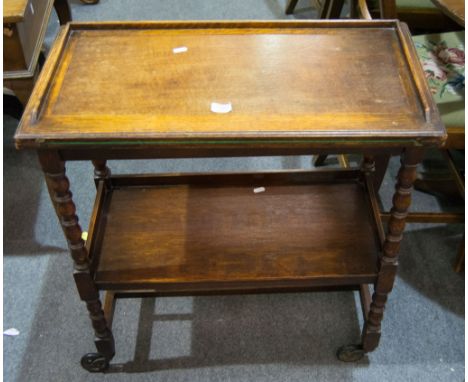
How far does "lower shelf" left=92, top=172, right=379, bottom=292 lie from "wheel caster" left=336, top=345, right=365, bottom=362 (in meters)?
0.22

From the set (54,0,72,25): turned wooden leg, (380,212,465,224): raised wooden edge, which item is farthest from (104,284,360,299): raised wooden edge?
(54,0,72,25): turned wooden leg

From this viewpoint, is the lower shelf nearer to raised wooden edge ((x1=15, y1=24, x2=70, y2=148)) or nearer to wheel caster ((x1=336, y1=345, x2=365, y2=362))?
wheel caster ((x1=336, y1=345, x2=365, y2=362))

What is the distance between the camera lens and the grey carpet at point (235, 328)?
4.30ft

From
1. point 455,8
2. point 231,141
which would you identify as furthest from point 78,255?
point 455,8

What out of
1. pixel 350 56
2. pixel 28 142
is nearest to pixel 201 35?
pixel 350 56

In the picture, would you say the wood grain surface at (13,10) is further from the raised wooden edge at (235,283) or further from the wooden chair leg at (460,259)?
the wooden chair leg at (460,259)

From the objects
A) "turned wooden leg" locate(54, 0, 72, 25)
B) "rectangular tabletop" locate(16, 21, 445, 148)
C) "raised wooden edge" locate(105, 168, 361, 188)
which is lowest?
"raised wooden edge" locate(105, 168, 361, 188)

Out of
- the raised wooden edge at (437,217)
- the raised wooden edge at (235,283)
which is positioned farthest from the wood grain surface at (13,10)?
the raised wooden edge at (437,217)

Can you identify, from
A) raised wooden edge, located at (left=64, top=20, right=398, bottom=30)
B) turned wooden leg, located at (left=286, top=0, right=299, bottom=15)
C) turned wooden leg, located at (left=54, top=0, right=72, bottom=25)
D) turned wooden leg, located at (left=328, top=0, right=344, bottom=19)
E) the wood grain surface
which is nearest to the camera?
raised wooden edge, located at (left=64, top=20, right=398, bottom=30)

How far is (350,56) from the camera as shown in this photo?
41.9 inches

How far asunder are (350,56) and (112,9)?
191cm

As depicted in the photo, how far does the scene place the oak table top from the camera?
45.5 inches

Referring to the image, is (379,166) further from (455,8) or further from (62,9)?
(62,9)

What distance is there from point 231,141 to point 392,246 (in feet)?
1.43
